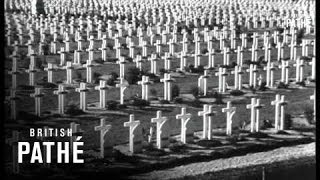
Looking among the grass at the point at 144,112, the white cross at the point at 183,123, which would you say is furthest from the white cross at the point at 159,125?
Result: the grass at the point at 144,112

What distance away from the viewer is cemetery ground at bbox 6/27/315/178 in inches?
495

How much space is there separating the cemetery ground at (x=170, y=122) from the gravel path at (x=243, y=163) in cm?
22

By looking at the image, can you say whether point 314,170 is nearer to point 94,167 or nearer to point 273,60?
point 94,167

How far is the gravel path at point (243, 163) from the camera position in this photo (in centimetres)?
1208

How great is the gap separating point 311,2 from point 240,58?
11.2m

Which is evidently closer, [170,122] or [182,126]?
[182,126]

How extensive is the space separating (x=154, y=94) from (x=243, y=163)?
475 centimetres

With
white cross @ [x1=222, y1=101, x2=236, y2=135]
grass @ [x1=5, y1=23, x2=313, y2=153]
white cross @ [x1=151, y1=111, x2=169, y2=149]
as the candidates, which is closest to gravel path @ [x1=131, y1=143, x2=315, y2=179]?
white cross @ [x1=151, y1=111, x2=169, y2=149]

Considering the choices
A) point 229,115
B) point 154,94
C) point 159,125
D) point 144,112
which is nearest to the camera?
point 159,125

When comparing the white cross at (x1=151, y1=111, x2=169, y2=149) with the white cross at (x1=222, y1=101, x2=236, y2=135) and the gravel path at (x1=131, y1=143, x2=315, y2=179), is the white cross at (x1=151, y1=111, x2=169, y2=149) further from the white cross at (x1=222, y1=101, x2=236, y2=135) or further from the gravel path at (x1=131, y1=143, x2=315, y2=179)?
the white cross at (x1=222, y1=101, x2=236, y2=135)

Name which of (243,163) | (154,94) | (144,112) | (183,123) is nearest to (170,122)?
(144,112)

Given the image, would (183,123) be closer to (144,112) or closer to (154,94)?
(144,112)

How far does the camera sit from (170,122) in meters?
14.8

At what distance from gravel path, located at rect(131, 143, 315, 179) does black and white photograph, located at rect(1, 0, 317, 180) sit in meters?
0.02
